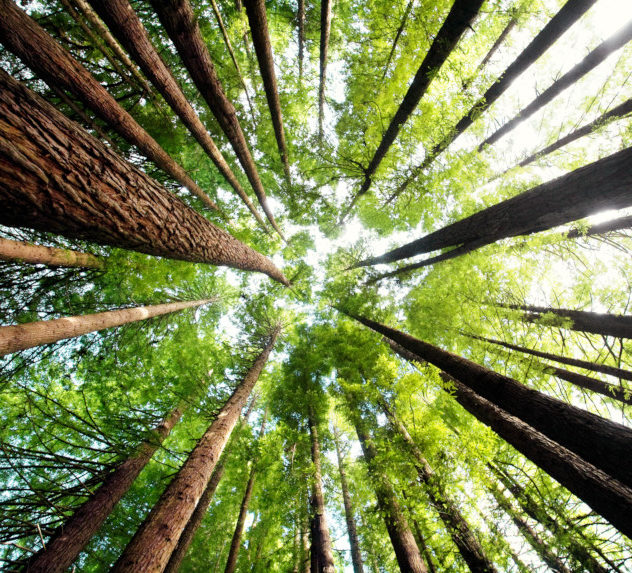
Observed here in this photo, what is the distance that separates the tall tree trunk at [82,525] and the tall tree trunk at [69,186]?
3.18 metres

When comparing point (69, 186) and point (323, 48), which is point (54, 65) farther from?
point (323, 48)

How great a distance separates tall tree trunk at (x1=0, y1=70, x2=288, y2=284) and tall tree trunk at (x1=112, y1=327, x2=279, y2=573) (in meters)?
3.34

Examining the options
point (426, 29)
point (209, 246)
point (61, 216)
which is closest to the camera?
point (61, 216)

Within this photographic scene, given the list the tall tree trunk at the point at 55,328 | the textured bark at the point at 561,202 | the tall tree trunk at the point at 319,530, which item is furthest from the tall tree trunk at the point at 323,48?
the tall tree trunk at the point at 319,530

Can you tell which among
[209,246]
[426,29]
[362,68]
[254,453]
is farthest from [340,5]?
[254,453]

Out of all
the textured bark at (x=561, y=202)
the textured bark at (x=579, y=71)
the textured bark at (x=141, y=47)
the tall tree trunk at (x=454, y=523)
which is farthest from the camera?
the textured bark at (x=579, y=71)

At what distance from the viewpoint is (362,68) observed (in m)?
6.90

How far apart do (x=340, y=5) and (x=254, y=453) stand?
1358 cm

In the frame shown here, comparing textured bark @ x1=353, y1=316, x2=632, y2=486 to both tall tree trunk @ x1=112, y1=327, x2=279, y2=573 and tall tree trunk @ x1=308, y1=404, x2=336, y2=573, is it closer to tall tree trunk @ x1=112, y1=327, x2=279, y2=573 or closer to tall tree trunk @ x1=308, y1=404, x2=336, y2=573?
tall tree trunk @ x1=112, y1=327, x2=279, y2=573

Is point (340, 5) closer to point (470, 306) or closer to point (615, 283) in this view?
point (470, 306)

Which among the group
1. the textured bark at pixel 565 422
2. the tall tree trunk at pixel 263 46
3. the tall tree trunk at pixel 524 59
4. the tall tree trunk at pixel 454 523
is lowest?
the tall tree trunk at pixel 454 523

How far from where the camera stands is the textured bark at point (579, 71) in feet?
15.0

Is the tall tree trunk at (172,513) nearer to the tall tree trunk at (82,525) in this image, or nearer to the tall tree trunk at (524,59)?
the tall tree trunk at (82,525)

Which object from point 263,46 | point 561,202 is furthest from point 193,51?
point 561,202
